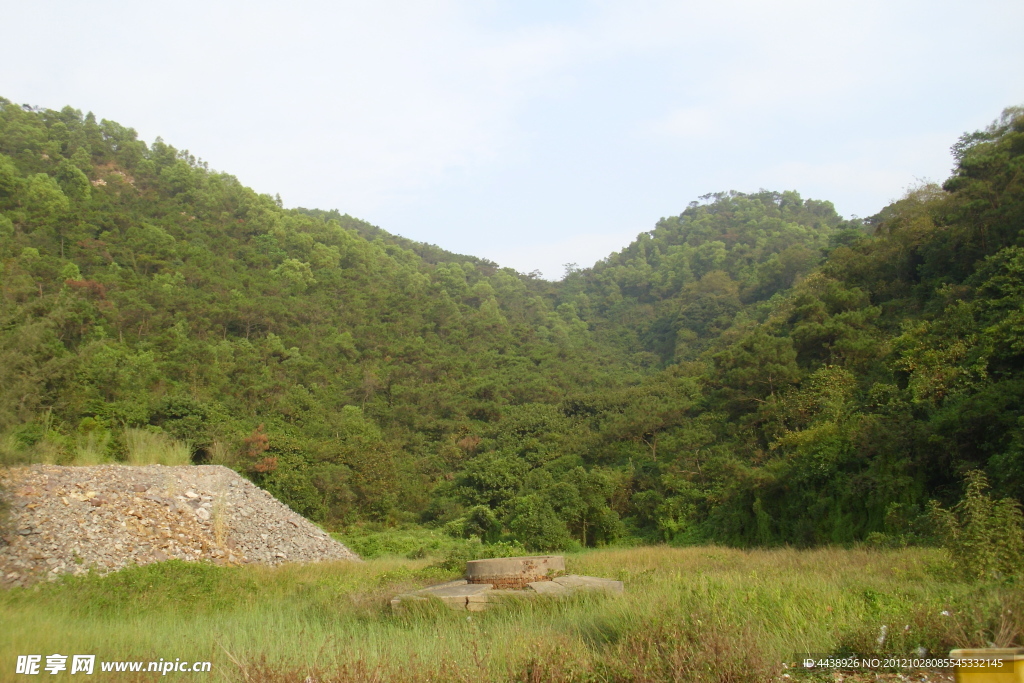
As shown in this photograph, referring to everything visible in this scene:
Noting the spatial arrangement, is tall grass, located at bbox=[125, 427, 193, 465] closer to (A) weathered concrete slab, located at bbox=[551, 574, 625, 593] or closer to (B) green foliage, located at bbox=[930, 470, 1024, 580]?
(A) weathered concrete slab, located at bbox=[551, 574, 625, 593]

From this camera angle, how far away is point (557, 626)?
6.38 metres

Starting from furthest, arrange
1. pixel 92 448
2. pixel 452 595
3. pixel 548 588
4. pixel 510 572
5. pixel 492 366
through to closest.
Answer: pixel 492 366
pixel 92 448
pixel 510 572
pixel 548 588
pixel 452 595

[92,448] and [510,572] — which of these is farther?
[92,448]

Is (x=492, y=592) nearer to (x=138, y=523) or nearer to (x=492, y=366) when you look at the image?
(x=138, y=523)

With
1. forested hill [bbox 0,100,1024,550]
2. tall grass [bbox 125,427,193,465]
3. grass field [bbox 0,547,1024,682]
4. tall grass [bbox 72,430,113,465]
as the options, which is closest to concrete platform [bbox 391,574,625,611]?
grass field [bbox 0,547,1024,682]

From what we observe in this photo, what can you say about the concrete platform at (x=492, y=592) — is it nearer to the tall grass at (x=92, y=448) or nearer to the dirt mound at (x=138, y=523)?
the dirt mound at (x=138, y=523)

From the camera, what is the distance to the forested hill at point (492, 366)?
15234 mm

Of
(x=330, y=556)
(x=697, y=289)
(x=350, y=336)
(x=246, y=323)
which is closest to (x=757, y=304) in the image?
(x=697, y=289)

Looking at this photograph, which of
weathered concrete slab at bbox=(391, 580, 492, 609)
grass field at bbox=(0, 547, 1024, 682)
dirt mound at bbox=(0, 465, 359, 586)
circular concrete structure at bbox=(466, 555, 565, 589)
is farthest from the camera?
dirt mound at bbox=(0, 465, 359, 586)

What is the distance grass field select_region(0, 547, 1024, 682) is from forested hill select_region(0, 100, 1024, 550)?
18.9 ft

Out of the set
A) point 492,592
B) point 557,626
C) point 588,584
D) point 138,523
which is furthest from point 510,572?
point 138,523

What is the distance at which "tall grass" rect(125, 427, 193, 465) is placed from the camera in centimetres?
2036

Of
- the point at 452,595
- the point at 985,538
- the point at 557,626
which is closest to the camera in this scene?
the point at 557,626

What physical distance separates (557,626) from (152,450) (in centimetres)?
1838
